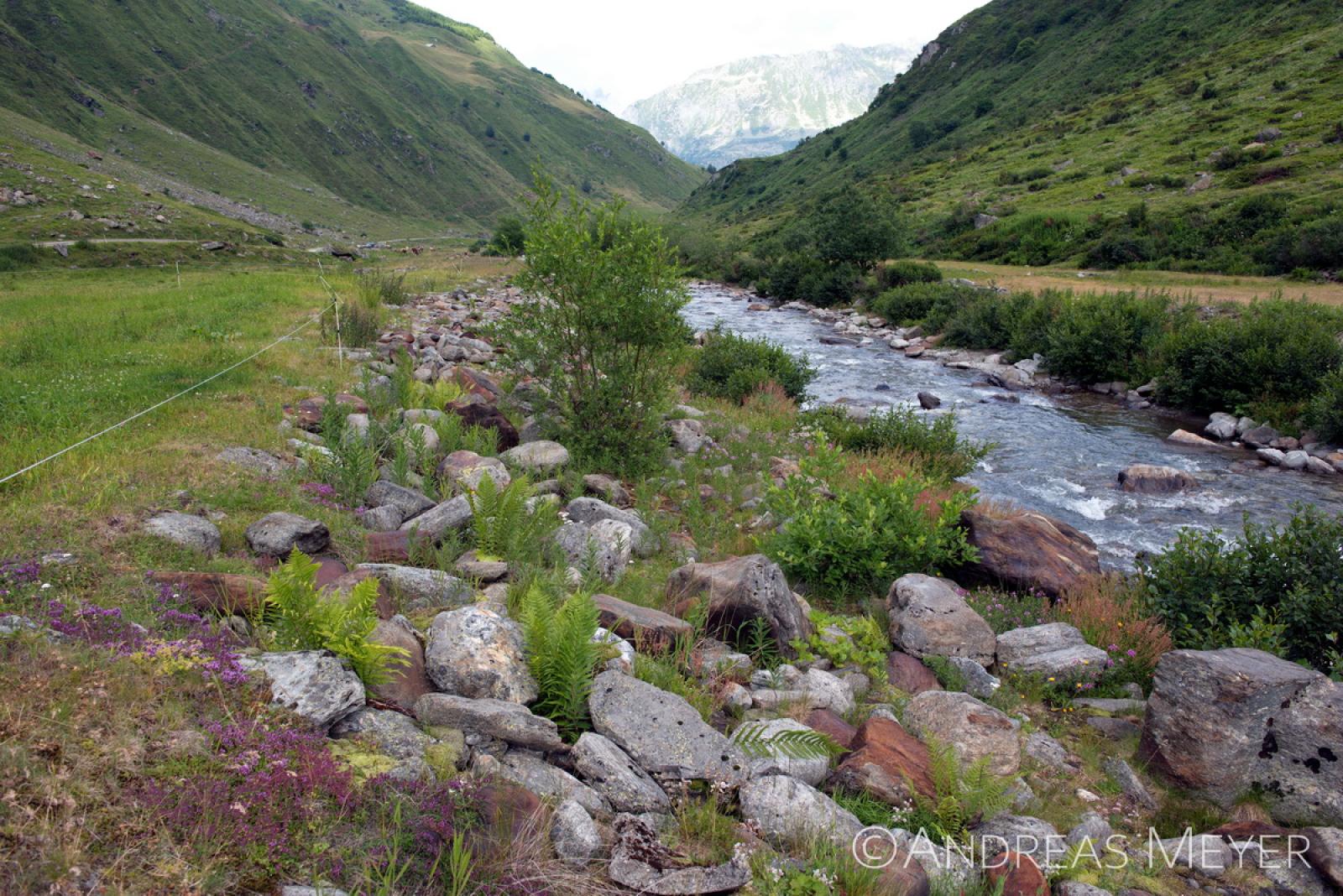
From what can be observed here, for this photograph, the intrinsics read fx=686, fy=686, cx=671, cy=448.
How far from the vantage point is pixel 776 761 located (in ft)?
14.7

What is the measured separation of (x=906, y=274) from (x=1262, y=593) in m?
36.2

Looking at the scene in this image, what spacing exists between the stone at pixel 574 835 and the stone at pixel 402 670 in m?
1.39

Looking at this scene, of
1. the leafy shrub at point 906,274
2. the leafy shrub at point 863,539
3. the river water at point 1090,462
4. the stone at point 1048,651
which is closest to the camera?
the stone at point 1048,651

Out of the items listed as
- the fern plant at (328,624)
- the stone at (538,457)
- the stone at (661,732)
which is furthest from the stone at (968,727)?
the stone at (538,457)

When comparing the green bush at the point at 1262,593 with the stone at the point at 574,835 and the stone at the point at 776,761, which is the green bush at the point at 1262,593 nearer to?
the stone at the point at 776,761

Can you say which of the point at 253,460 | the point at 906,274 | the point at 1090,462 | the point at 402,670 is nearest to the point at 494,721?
the point at 402,670

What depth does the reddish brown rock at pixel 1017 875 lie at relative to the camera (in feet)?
12.2

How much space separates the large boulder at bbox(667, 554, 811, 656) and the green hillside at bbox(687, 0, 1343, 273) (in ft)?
120

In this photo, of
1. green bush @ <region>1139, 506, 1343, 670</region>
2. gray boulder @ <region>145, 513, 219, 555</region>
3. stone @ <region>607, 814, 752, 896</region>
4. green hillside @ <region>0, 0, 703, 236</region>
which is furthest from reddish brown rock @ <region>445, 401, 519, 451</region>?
green hillside @ <region>0, 0, 703, 236</region>

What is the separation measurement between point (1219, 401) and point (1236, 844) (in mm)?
20405

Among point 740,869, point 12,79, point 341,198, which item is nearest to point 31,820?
point 740,869

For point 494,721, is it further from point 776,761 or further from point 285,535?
point 285,535

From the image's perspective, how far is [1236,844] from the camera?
453cm

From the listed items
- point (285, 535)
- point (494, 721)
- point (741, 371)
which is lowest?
point (494, 721)
